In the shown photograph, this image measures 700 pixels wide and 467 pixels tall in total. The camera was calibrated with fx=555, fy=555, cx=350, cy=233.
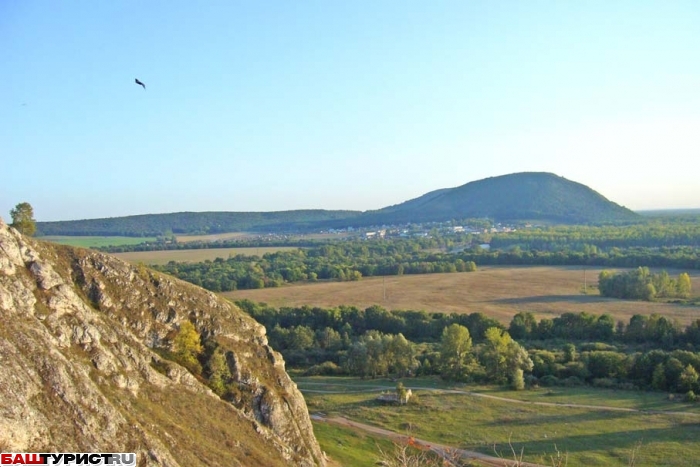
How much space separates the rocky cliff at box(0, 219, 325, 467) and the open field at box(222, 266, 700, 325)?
199ft

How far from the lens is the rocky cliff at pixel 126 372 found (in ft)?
89.6

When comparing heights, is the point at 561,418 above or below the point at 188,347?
below

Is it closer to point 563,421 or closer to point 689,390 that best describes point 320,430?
point 563,421

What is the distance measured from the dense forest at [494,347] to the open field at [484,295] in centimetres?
1036

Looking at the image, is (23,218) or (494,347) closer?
(23,218)

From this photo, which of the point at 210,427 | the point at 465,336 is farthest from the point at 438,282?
the point at 210,427

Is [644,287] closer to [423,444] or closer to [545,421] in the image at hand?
[545,421]

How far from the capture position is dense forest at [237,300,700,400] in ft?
214

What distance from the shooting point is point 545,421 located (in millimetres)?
52781

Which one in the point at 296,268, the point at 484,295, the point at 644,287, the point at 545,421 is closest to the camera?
the point at 545,421

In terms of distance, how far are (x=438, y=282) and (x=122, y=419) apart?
110762 mm

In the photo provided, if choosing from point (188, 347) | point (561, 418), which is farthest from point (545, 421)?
point (188, 347)

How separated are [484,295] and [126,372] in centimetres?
9341

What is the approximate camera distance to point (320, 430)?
51156 mm
